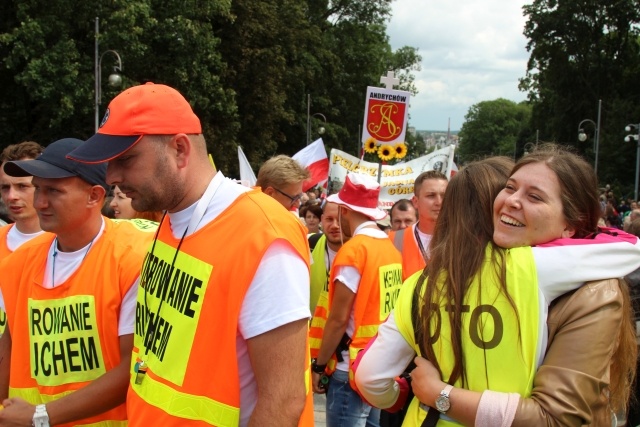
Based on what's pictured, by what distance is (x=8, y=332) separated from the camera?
2.87m

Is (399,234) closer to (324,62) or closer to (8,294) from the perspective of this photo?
(8,294)

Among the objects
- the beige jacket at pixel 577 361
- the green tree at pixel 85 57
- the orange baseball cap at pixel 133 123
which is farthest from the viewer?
the green tree at pixel 85 57

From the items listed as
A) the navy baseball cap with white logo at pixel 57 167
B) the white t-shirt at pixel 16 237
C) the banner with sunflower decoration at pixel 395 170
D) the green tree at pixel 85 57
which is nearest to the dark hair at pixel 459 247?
the navy baseball cap with white logo at pixel 57 167

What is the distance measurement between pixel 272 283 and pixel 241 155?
6.89 metres

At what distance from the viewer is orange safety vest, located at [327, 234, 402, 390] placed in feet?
13.3

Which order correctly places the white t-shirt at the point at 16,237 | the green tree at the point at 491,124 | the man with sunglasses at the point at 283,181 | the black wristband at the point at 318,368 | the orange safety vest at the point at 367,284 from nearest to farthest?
the white t-shirt at the point at 16,237 → the orange safety vest at the point at 367,284 → the black wristband at the point at 318,368 → the man with sunglasses at the point at 283,181 → the green tree at the point at 491,124

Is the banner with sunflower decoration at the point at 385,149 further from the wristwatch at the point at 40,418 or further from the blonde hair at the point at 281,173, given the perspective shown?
the wristwatch at the point at 40,418

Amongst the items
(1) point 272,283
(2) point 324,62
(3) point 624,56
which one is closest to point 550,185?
(1) point 272,283

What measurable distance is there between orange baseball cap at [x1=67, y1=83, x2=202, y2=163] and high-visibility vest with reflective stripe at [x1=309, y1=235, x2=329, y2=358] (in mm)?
2711

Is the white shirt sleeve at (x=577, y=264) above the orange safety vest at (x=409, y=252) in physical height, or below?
above

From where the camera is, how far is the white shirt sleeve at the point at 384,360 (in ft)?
7.09

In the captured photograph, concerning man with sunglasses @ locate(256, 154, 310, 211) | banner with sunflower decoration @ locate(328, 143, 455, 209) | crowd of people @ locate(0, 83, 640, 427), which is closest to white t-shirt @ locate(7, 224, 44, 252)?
crowd of people @ locate(0, 83, 640, 427)

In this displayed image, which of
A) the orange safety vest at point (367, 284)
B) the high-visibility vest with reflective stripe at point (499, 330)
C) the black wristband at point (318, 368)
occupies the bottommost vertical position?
the black wristband at point (318, 368)

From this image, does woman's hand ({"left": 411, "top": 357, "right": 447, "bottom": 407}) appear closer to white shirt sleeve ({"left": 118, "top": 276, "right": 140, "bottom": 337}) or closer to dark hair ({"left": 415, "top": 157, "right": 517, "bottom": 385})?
dark hair ({"left": 415, "top": 157, "right": 517, "bottom": 385})
